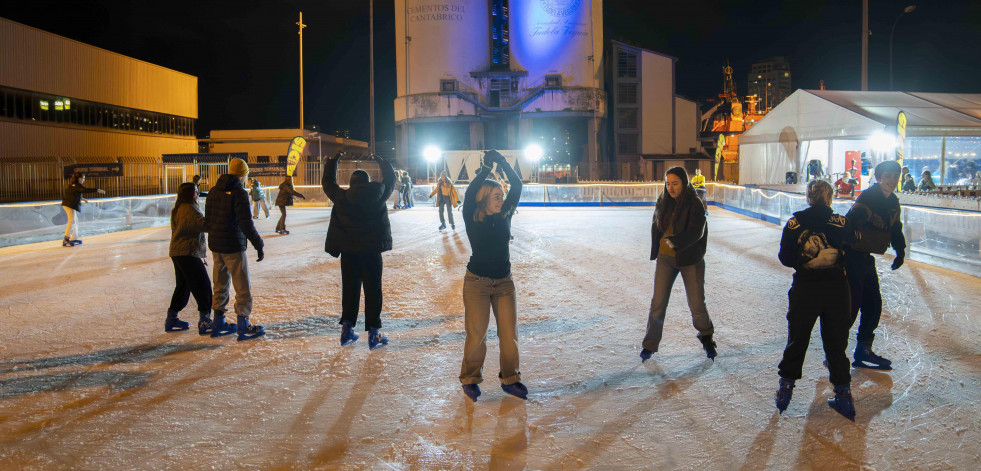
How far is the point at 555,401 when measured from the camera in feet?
15.8

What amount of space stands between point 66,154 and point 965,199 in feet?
136

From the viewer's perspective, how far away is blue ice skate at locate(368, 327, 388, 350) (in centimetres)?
630

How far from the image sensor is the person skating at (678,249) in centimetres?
544

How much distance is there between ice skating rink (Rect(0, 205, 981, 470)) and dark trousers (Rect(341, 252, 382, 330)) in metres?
0.35

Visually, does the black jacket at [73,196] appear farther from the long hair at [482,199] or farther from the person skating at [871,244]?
the person skating at [871,244]

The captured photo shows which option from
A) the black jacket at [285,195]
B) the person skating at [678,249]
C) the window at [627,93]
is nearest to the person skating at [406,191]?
the black jacket at [285,195]

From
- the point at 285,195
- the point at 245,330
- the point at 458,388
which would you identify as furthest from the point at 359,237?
the point at 285,195

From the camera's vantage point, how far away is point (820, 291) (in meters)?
4.45

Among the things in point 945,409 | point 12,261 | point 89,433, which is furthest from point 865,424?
point 12,261

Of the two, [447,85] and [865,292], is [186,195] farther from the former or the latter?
[447,85]

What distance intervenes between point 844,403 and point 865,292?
125cm

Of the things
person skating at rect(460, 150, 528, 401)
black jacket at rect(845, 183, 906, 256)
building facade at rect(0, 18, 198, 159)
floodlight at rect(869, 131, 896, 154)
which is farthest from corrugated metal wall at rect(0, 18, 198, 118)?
black jacket at rect(845, 183, 906, 256)

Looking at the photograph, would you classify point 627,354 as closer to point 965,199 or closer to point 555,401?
point 555,401

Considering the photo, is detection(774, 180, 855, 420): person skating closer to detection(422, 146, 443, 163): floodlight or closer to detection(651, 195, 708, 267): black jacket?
detection(651, 195, 708, 267): black jacket
